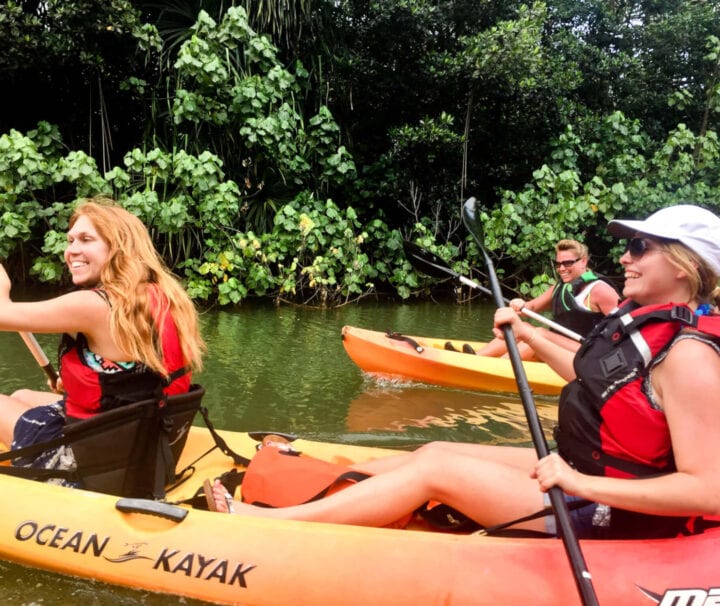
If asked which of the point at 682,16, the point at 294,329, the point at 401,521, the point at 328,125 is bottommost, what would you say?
the point at 294,329

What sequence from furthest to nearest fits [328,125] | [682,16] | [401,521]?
1. [682,16]
2. [328,125]
3. [401,521]

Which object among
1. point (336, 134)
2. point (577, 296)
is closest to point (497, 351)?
point (577, 296)

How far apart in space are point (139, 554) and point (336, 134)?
28.3 ft

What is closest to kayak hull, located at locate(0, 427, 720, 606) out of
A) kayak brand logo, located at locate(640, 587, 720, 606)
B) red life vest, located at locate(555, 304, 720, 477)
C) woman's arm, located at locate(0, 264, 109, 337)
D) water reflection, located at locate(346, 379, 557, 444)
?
kayak brand logo, located at locate(640, 587, 720, 606)

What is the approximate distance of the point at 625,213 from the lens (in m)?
11.2

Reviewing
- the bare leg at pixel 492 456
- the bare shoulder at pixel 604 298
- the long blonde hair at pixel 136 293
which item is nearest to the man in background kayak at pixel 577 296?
the bare shoulder at pixel 604 298

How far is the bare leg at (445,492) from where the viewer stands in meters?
1.88

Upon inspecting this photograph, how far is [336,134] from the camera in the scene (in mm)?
9922

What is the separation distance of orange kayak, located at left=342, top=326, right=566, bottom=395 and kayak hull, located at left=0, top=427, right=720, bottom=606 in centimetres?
296

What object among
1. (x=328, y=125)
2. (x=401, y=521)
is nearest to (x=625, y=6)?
(x=328, y=125)

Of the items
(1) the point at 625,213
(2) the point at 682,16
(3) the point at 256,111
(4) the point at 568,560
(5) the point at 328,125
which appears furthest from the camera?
(2) the point at 682,16

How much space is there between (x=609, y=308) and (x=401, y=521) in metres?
3.14

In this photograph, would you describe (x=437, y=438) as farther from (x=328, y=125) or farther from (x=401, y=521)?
(x=328, y=125)

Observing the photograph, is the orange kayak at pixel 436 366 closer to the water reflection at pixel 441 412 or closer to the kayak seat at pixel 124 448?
the water reflection at pixel 441 412
